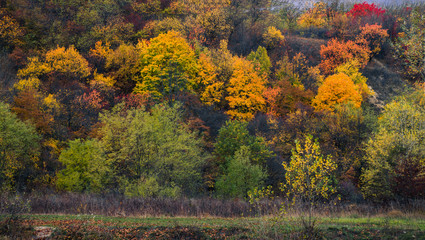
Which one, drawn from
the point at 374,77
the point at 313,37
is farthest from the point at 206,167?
the point at 313,37

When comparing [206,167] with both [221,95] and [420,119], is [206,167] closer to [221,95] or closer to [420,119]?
[221,95]

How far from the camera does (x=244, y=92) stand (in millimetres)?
55125

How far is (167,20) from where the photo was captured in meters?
68.8

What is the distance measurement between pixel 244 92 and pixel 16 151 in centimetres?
3380

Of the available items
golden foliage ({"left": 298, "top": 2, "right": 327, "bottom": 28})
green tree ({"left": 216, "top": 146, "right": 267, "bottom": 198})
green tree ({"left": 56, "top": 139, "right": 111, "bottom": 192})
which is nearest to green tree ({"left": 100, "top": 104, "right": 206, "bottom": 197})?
green tree ({"left": 56, "top": 139, "right": 111, "bottom": 192})

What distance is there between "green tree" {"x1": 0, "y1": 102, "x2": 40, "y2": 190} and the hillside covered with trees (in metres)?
0.14

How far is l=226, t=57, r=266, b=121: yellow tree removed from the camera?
5375cm

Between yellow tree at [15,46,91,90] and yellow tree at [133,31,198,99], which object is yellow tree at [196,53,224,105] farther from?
yellow tree at [15,46,91,90]

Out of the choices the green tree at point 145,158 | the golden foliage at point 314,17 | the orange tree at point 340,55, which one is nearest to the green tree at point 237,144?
the green tree at point 145,158

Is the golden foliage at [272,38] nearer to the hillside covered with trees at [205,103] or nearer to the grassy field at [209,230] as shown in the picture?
the hillside covered with trees at [205,103]

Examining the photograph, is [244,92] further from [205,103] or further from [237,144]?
[237,144]

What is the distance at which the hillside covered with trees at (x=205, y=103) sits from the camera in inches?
1079

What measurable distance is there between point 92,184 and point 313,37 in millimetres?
72357

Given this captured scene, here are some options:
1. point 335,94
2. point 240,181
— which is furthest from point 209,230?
point 335,94
